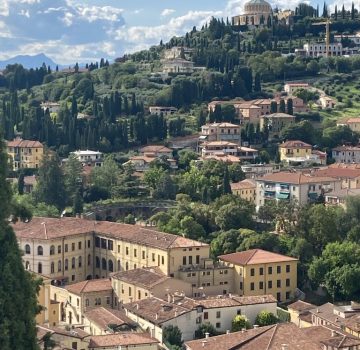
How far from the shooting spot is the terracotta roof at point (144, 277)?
4775 centimetres

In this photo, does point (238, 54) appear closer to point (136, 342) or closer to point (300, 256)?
point (300, 256)

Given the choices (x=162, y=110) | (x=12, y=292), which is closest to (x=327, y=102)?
(x=162, y=110)

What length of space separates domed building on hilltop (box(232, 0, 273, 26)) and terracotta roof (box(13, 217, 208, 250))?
289 feet

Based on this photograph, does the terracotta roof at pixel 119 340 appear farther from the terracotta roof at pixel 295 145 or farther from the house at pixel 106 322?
the terracotta roof at pixel 295 145

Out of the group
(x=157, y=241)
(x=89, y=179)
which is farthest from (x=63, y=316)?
(x=89, y=179)

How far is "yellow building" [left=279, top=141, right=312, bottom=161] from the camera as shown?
8381 cm

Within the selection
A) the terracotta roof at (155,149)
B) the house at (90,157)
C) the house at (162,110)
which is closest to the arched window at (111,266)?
the house at (90,157)

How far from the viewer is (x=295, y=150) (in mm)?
84312

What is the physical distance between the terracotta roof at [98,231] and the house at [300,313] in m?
6.76

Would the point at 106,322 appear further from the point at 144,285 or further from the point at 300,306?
the point at 300,306

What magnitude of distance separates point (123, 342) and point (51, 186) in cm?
3489

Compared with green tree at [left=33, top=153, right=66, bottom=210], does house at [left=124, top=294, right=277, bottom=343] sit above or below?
below

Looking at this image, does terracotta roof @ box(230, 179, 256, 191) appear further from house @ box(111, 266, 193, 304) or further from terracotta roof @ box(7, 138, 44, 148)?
house @ box(111, 266, 193, 304)

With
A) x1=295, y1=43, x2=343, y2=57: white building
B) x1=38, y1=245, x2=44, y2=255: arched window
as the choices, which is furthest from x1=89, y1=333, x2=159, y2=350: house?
x1=295, y1=43, x2=343, y2=57: white building
